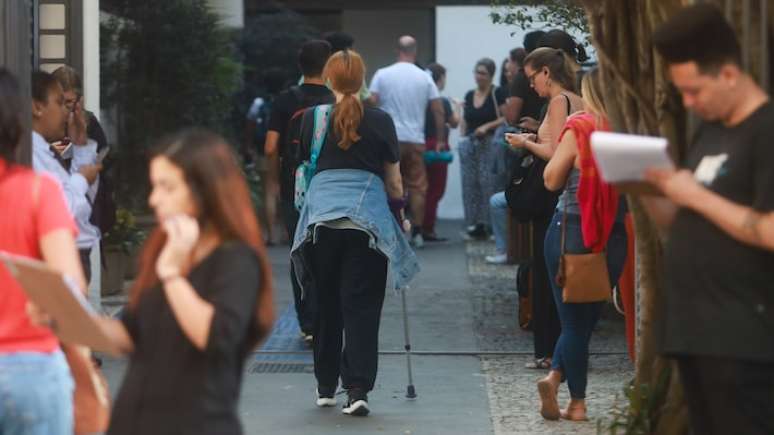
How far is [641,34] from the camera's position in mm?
6320

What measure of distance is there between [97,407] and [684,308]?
1.70 metres

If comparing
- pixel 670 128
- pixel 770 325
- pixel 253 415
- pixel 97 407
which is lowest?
pixel 253 415

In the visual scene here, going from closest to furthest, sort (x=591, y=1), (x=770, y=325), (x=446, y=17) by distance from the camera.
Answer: (x=770, y=325) → (x=591, y=1) → (x=446, y=17)

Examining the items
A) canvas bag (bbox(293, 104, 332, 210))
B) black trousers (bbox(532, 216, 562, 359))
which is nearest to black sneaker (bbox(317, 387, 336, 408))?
canvas bag (bbox(293, 104, 332, 210))

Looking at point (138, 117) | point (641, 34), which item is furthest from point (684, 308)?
point (138, 117)

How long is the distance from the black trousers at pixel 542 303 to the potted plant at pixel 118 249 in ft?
13.1

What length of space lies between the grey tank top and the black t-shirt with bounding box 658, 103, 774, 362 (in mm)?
3360

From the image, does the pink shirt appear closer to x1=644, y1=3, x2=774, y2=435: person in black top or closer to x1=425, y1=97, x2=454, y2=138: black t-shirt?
x1=644, y1=3, x2=774, y2=435: person in black top

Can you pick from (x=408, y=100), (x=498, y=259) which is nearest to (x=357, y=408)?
(x=498, y=259)

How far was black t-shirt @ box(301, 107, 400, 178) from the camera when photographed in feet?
27.0

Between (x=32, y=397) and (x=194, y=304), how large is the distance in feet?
2.30

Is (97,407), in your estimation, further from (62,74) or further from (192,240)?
(62,74)

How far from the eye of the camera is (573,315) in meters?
7.86

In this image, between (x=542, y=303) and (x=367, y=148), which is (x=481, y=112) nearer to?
(x=542, y=303)
